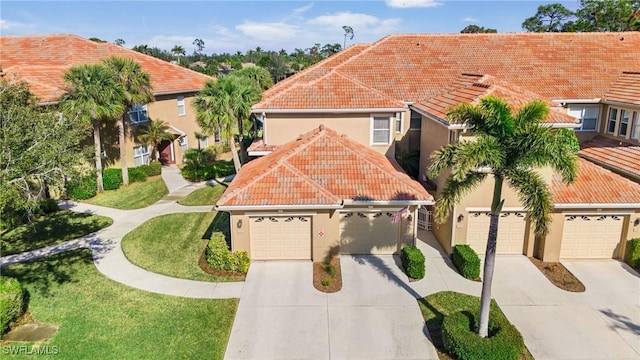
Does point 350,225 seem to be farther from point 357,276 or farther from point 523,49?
point 523,49

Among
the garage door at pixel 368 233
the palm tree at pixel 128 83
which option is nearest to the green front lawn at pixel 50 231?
the palm tree at pixel 128 83

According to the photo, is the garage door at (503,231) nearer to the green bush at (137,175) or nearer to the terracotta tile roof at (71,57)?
the green bush at (137,175)

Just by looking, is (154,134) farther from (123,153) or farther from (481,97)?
(481,97)

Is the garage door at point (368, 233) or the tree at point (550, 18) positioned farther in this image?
the tree at point (550, 18)

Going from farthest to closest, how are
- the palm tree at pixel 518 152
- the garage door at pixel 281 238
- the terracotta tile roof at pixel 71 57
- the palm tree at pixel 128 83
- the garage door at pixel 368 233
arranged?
the terracotta tile roof at pixel 71 57 < the palm tree at pixel 128 83 < the garage door at pixel 368 233 < the garage door at pixel 281 238 < the palm tree at pixel 518 152

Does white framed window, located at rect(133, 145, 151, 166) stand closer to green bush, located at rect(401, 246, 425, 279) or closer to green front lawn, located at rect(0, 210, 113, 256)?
green front lawn, located at rect(0, 210, 113, 256)

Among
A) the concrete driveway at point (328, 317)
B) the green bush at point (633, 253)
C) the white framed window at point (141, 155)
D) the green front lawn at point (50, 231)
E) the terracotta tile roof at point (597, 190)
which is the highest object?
the terracotta tile roof at point (597, 190)

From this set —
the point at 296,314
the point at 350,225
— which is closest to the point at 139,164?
the point at 350,225

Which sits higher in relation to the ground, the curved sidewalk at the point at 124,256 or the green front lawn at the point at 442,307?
the curved sidewalk at the point at 124,256

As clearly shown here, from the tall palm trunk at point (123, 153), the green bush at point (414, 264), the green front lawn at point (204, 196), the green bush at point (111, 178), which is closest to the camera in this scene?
the green bush at point (414, 264)
